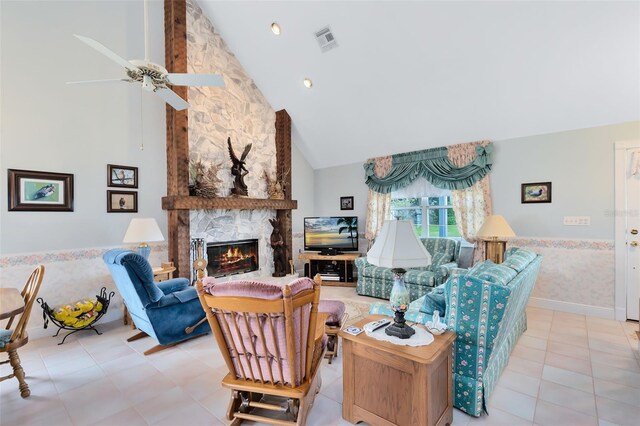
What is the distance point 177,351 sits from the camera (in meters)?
2.89

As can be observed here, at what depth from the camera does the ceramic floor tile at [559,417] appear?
6.09ft

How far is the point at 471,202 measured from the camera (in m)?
4.60

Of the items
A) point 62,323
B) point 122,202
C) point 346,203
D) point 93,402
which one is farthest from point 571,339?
point 122,202

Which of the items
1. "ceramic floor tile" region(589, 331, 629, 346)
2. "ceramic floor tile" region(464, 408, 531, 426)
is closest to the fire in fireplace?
"ceramic floor tile" region(464, 408, 531, 426)

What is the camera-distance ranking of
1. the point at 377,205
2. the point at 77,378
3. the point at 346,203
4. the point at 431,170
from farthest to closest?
the point at 346,203 → the point at 377,205 → the point at 431,170 → the point at 77,378

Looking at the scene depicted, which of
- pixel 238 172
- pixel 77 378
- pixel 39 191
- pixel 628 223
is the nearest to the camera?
pixel 77 378

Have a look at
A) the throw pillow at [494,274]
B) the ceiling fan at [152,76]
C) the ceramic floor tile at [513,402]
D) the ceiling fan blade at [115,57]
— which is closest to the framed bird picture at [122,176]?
the ceiling fan at [152,76]

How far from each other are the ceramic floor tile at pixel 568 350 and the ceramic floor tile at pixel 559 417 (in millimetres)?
1022

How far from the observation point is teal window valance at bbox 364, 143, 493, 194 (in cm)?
447

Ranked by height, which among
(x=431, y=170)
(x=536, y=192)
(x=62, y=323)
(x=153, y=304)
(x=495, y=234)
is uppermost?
(x=431, y=170)

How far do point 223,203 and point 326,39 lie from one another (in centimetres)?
288

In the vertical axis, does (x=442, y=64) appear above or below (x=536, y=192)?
above

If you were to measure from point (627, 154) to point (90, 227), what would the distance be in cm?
660

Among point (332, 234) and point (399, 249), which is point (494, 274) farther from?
point (332, 234)
